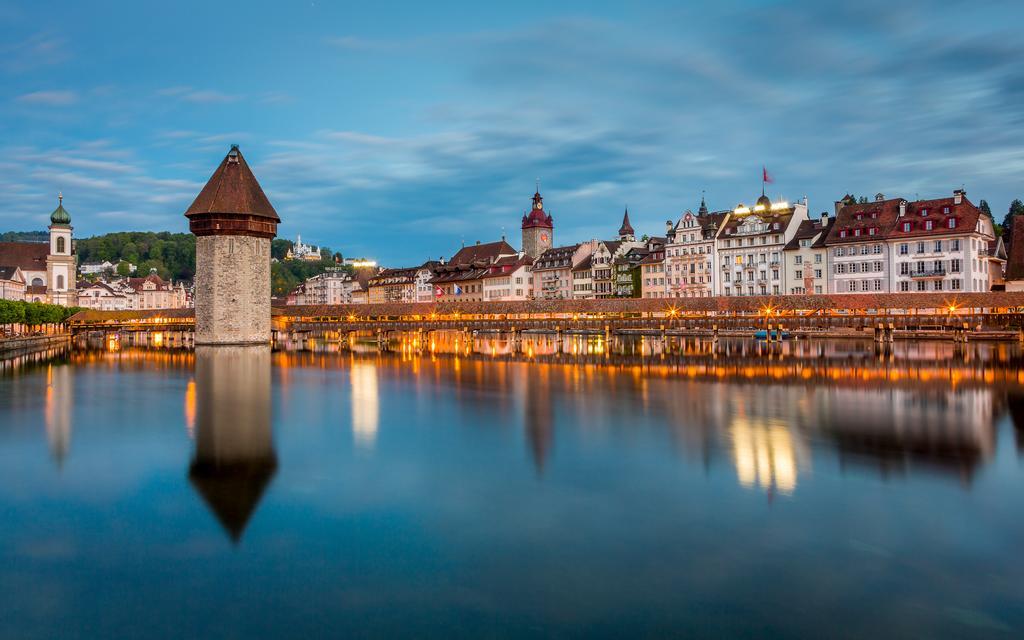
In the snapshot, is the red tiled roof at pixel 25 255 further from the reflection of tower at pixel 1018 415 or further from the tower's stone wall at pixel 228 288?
the reflection of tower at pixel 1018 415

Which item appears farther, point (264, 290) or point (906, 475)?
point (264, 290)

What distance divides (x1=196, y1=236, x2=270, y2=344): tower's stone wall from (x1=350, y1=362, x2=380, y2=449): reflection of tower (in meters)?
15.6

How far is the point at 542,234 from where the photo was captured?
8100cm

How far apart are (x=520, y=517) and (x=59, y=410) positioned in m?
13.7

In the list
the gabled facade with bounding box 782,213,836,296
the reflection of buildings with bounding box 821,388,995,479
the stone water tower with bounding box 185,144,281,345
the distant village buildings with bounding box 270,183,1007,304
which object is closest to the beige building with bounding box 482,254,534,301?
the distant village buildings with bounding box 270,183,1007,304

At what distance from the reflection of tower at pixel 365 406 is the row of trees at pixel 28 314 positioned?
87.6 ft

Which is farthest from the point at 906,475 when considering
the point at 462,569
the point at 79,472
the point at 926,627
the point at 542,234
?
the point at 542,234

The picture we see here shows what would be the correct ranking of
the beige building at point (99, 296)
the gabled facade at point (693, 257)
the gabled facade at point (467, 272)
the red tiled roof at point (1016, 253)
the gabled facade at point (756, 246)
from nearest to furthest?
the red tiled roof at point (1016, 253) < the gabled facade at point (756, 246) < the gabled facade at point (693, 257) < the gabled facade at point (467, 272) < the beige building at point (99, 296)

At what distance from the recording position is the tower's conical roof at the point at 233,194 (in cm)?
4025

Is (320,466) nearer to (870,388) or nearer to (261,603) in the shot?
(261,603)

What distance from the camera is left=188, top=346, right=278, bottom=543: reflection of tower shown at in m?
9.32

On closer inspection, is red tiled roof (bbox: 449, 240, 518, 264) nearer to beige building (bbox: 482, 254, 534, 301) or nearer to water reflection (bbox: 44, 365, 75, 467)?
beige building (bbox: 482, 254, 534, 301)

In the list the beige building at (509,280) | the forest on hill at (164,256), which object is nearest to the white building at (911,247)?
the beige building at (509,280)

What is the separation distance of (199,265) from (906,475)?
39.2m
